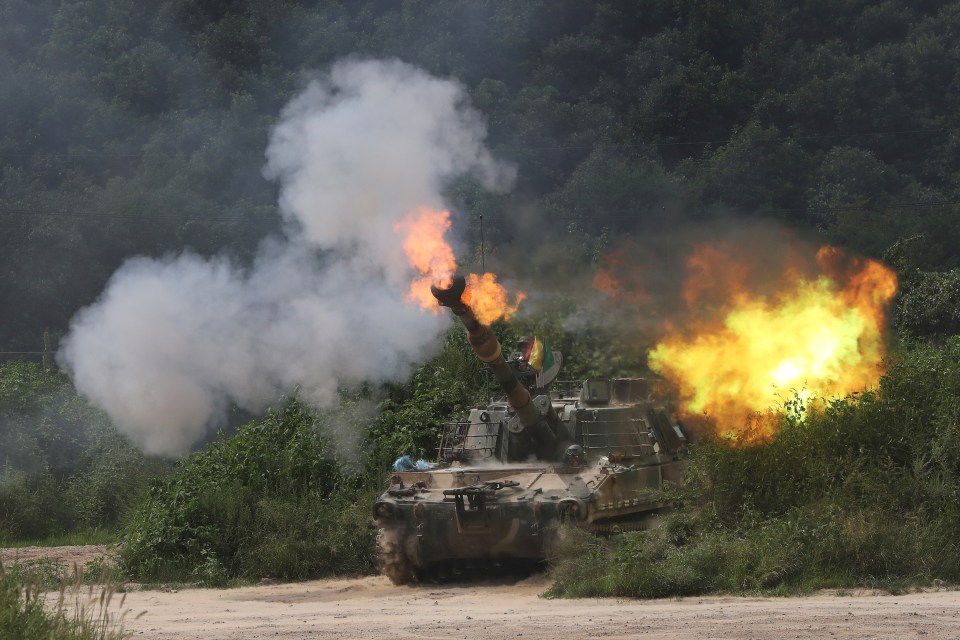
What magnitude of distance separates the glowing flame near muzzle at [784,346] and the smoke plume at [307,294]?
3544mm

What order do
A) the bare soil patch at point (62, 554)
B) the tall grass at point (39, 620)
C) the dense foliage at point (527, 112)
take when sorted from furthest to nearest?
the dense foliage at point (527, 112), the bare soil patch at point (62, 554), the tall grass at point (39, 620)

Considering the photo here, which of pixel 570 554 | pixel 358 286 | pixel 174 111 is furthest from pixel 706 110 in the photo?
pixel 570 554

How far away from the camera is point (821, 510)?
52.9ft

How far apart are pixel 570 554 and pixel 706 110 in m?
29.7

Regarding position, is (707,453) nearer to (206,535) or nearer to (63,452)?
(206,535)

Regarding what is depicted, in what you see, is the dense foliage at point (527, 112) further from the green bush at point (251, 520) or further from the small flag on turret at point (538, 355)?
the small flag on turret at point (538, 355)

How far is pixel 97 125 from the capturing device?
4278 centimetres

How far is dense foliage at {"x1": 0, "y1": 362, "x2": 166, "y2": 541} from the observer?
26.4 metres

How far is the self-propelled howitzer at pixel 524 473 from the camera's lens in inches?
677

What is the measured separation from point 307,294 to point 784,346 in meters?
6.39

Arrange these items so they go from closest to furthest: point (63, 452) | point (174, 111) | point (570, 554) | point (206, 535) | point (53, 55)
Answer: point (570, 554) < point (206, 535) < point (63, 452) < point (174, 111) < point (53, 55)

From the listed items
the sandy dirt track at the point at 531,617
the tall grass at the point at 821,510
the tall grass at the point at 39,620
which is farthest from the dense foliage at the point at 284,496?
the tall grass at the point at 39,620

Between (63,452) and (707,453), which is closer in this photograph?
(707,453)

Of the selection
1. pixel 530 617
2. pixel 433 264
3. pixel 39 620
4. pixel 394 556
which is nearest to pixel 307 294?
pixel 433 264
